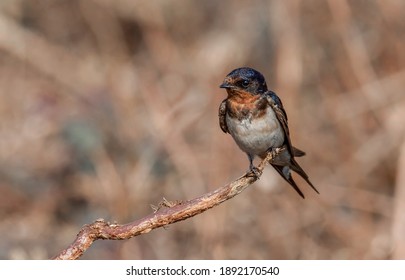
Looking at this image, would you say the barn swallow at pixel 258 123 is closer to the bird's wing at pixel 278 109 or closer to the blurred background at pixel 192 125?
the bird's wing at pixel 278 109

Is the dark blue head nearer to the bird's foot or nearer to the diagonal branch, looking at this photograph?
the bird's foot

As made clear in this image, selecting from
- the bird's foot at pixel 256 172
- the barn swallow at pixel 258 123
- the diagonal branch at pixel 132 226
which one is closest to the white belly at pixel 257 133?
the barn swallow at pixel 258 123

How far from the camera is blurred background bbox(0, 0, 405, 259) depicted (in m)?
5.81

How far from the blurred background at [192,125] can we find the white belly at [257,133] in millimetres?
1210

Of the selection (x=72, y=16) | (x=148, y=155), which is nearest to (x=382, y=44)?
(x=148, y=155)

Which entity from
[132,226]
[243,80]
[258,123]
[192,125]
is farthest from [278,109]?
[192,125]

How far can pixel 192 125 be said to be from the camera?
720cm

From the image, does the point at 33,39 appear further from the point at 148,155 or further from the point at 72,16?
the point at 148,155

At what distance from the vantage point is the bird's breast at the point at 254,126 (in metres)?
3.96

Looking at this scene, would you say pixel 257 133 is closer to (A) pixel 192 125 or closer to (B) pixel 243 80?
(B) pixel 243 80

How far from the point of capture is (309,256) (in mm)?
5684

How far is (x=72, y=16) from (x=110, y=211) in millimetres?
3602

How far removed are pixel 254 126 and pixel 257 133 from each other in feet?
0.10

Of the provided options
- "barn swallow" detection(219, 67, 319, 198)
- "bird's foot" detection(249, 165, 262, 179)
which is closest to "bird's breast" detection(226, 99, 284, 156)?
"barn swallow" detection(219, 67, 319, 198)
